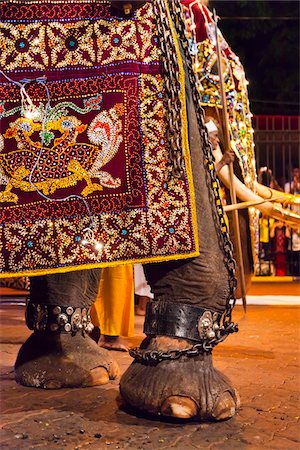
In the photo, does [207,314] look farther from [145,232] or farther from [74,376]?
[74,376]

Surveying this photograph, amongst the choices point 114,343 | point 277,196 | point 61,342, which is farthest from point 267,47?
point 61,342

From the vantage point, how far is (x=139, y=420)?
2.75 meters

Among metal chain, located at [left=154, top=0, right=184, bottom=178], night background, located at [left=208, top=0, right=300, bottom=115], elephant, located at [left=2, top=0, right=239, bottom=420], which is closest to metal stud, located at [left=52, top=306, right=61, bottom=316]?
elephant, located at [left=2, top=0, right=239, bottom=420]

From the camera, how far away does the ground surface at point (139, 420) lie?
2.50m

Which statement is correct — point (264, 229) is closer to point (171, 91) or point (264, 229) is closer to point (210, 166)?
point (210, 166)

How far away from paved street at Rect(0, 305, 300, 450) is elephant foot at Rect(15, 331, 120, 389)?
0.16 ft

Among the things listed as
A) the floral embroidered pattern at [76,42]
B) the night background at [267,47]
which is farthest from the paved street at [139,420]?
the night background at [267,47]

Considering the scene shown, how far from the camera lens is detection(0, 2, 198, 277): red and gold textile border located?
2.73m

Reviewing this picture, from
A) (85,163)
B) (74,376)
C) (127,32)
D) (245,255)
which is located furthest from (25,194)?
(245,255)

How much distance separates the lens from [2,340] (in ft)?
16.6

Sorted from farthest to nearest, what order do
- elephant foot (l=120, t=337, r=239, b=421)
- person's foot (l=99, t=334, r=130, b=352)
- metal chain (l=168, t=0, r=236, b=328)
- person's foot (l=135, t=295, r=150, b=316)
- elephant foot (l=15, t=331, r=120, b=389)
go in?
person's foot (l=135, t=295, r=150, b=316) → person's foot (l=99, t=334, r=130, b=352) → elephant foot (l=15, t=331, r=120, b=389) → metal chain (l=168, t=0, r=236, b=328) → elephant foot (l=120, t=337, r=239, b=421)

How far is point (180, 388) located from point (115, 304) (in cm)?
214

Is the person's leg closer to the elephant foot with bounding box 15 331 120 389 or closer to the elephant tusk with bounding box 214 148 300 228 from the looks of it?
the elephant tusk with bounding box 214 148 300 228

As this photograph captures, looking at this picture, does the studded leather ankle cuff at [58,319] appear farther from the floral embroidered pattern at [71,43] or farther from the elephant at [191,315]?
the floral embroidered pattern at [71,43]
